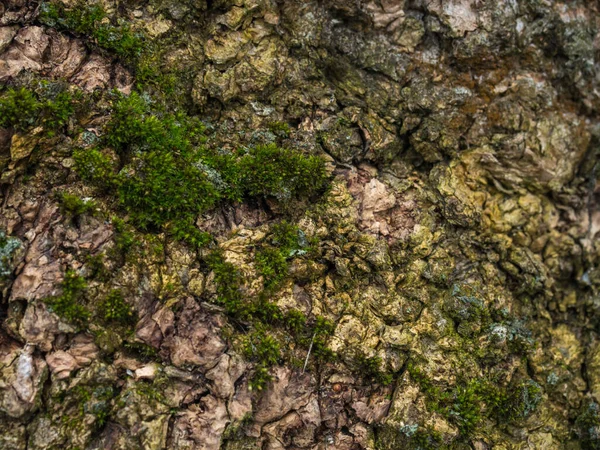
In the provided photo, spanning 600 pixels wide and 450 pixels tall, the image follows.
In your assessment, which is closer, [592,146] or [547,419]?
[547,419]

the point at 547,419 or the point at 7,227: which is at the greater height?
the point at 7,227

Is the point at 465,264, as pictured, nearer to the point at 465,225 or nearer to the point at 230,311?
the point at 465,225

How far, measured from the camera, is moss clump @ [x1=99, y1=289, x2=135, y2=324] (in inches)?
252

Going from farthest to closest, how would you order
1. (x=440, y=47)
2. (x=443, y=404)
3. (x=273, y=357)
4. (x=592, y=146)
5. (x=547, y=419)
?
(x=592, y=146), (x=440, y=47), (x=547, y=419), (x=443, y=404), (x=273, y=357)

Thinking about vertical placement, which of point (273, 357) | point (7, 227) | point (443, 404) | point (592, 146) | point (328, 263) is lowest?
point (443, 404)

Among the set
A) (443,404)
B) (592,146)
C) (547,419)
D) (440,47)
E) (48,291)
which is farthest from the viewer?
(592,146)

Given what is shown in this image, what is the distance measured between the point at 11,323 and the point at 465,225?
7.11 m

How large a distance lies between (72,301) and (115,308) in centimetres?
54

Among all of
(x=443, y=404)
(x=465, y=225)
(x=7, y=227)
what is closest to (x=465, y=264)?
(x=465, y=225)

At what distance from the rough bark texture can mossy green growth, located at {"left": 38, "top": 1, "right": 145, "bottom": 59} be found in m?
0.07

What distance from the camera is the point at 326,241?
757 cm

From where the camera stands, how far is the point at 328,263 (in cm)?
754

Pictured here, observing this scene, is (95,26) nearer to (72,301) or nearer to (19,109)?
(19,109)

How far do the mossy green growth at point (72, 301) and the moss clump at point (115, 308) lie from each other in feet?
0.68
